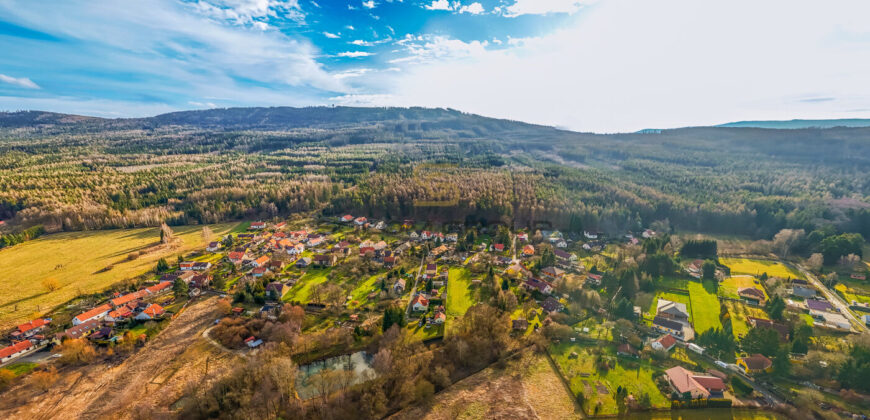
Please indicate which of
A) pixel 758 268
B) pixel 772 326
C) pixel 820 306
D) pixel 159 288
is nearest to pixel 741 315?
pixel 772 326

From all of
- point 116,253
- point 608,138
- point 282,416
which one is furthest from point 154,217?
point 608,138

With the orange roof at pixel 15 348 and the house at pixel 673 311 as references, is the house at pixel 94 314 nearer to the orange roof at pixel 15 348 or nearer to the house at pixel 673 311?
the orange roof at pixel 15 348

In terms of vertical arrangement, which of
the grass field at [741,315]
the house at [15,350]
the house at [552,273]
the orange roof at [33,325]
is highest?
the house at [552,273]

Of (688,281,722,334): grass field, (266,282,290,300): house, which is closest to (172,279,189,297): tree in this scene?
(266,282,290,300): house

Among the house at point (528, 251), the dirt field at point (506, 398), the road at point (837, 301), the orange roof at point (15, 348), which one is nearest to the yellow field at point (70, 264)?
the orange roof at point (15, 348)

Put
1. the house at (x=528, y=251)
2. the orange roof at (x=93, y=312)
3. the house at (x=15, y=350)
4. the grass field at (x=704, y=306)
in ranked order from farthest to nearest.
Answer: the house at (x=528, y=251) < the orange roof at (x=93, y=312) < the grass field at (x=704, y=306) < the house at (x=15, y=350)

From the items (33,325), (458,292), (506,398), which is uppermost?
(458,292)

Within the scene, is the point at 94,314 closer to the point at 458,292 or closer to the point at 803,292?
the point at 458,292

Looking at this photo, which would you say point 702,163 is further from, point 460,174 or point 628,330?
point 628,330
